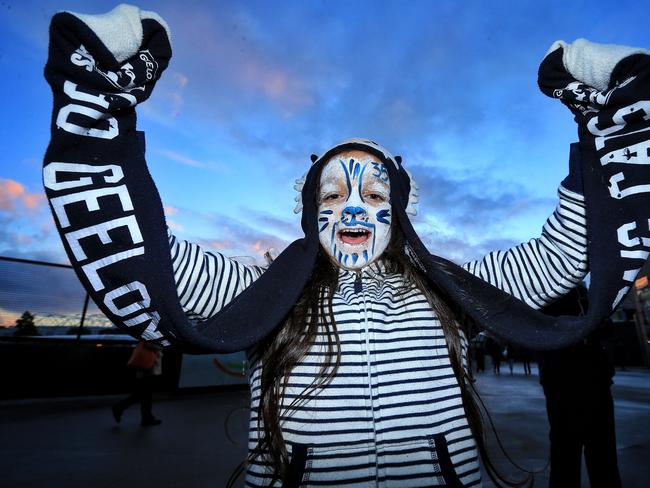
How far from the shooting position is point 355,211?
64.3 inches

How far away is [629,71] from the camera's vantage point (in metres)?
1.32

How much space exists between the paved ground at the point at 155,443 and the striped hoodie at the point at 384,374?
0.51m

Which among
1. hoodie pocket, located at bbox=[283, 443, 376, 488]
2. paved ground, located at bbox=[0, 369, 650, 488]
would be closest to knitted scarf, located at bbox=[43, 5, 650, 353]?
hoodie pocket, located at bbox=[283, 443, 376, 488]

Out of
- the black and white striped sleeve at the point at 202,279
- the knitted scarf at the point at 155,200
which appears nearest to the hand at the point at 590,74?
the knitted scarf at the point at 155,200

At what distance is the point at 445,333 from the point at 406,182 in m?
0.82

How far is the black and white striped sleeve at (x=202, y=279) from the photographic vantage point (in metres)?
1.36

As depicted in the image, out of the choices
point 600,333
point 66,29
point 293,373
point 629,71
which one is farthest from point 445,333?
point 600,333

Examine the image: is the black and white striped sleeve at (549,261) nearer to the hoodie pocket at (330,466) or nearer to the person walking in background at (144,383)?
the hoodie pocket at (330,466)

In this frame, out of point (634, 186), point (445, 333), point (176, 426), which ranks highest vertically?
point (634, 186)

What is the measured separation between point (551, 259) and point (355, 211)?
813 millimetres

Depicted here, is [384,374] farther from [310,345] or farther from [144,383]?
[144,383]

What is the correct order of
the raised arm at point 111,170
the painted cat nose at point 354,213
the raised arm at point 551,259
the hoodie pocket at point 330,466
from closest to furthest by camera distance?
the raised arm at point 111,170, the hoodie pocket at point 330,466, the raised arm at point 551,259, the painted cat nose at point 354,213

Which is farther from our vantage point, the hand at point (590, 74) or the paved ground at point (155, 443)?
the paved ground at point (155, 443)

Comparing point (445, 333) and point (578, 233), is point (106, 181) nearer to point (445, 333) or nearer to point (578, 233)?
point (445, 333)
